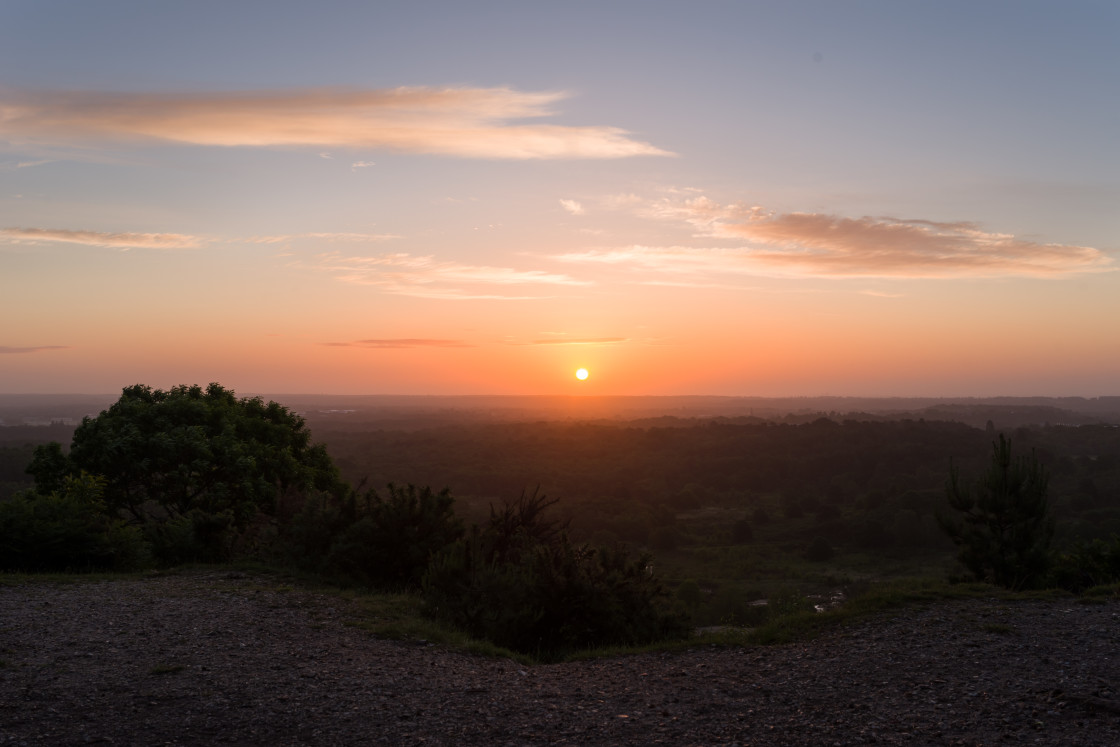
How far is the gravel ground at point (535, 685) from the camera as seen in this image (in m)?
6.64

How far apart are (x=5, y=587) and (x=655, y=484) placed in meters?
68.3

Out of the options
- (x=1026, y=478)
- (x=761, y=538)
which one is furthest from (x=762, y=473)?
(x=1026, y=478)

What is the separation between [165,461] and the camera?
63.7 feet

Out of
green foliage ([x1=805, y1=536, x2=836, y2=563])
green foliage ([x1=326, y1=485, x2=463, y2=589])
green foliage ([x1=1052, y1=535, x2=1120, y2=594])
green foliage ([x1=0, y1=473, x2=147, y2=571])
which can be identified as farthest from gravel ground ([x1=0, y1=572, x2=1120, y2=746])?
green foliage ([x1=805, y1=536, x2=836, y2=563])

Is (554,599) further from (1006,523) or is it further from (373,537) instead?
(1006,523)

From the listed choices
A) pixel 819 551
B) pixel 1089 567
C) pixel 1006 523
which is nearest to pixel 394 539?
pixel 1006 523

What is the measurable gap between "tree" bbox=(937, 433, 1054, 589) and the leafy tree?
Answer: 51.8ft

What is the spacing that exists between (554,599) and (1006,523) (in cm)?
919

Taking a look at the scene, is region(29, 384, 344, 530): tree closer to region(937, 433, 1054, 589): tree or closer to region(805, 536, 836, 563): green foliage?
region(937, 433, 1054, 589): tree

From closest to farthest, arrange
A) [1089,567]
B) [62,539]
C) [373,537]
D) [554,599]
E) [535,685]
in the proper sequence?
[535,685] < [554,599] < [62,539] < [1089,567] < [373,537]

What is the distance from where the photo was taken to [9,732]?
6.27 meters

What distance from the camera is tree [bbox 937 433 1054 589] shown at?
14.2 m

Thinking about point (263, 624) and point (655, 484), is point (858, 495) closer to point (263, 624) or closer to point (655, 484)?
point (655, 484)

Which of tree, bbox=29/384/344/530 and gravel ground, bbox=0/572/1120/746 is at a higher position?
tree, bbox=29/384/344/530
